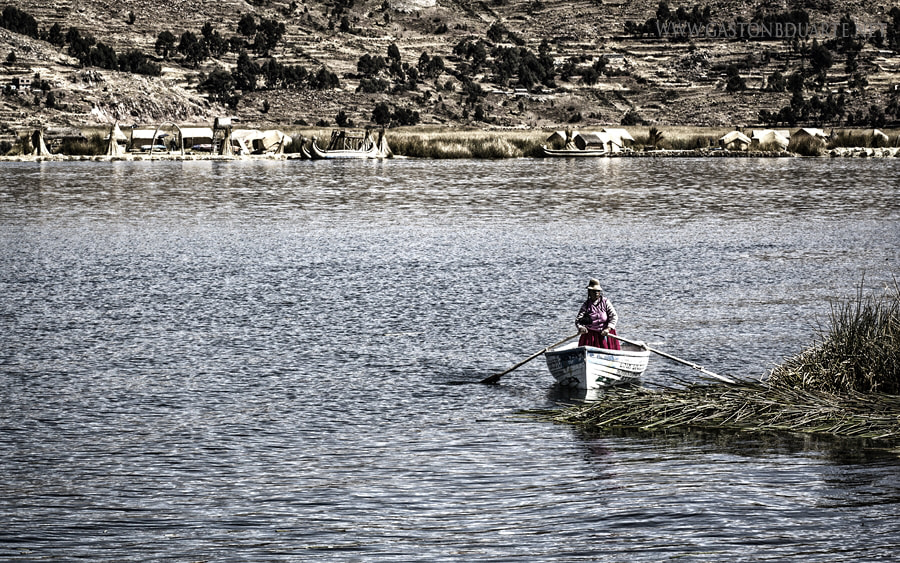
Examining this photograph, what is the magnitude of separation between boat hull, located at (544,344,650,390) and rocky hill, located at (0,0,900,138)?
355ft

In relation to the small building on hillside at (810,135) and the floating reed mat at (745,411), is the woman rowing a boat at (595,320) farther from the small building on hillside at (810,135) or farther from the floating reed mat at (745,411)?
the small building on hillside at (810,135)

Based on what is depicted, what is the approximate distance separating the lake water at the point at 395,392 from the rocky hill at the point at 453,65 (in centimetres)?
8664

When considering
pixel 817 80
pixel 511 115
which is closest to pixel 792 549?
pixel 511 115

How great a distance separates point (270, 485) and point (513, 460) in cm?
330

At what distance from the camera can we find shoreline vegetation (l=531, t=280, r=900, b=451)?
56.4 ft

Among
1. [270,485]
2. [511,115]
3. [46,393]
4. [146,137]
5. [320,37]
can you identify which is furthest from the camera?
[320,37]

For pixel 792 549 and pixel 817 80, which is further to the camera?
pixel 817 80

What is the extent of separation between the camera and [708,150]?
4643 inches

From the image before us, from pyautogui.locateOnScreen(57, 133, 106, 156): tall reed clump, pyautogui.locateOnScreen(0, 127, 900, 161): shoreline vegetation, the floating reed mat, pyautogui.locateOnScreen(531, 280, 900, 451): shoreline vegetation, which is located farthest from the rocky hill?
pyautogui.locateOnScreen(531, 280, 900, 451): shoreline vegetation

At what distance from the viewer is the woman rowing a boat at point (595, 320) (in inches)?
826

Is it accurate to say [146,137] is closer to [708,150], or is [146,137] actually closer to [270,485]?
[708,150]

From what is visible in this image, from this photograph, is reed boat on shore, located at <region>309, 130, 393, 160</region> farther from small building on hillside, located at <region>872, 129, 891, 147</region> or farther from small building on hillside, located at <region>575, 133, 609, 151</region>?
small building on hillside, located at <region>872, 129, 891, 147</region>

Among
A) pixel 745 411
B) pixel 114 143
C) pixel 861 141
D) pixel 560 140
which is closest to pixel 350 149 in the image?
pixel 560 140

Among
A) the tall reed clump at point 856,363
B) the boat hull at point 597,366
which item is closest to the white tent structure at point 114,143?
the boat hull at point 597,366
